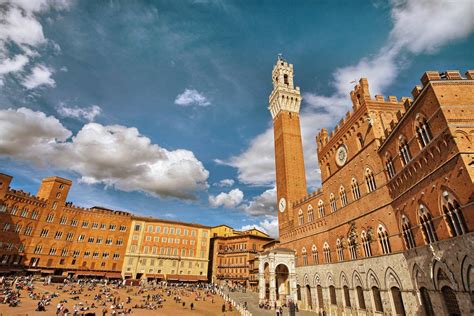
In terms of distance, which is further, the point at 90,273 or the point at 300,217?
the point at 90,273

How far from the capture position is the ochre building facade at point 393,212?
42.7 ft

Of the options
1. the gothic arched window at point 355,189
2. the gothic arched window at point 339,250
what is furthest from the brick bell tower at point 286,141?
the gothic arched window at point 355,189

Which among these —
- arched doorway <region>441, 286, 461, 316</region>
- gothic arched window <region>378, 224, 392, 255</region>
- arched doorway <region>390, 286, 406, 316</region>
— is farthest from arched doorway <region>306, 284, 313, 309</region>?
arched doorway <region>441, 286, 461, 316</region>

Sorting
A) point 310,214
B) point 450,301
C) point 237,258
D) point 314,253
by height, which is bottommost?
point 450,301

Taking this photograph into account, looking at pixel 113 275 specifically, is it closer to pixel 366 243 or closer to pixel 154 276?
pixel 154 276

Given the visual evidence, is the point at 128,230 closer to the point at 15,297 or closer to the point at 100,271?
the point at 100,271

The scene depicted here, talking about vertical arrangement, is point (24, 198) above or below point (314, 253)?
above

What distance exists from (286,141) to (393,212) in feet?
104

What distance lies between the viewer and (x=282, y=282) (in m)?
40.9

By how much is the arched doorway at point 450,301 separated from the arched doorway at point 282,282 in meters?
27.7

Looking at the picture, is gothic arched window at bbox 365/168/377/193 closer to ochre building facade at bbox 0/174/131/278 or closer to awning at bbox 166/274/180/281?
awning at bbox 166/274/180/281

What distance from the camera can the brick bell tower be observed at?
46438mm

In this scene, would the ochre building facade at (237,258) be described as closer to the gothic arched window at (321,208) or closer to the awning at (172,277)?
the awning at (172,277)

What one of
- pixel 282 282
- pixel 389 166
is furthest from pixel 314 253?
pixel 389 166
